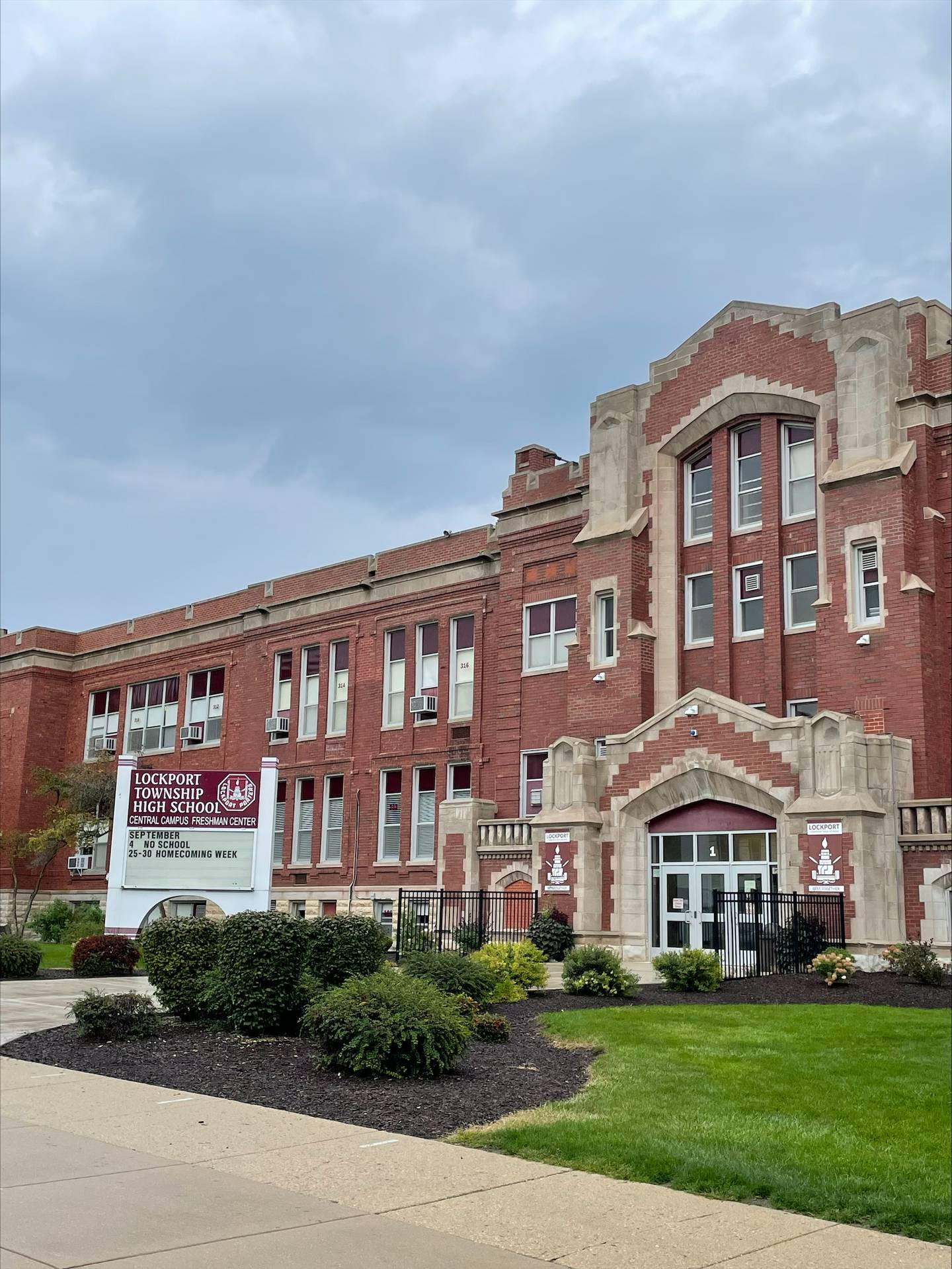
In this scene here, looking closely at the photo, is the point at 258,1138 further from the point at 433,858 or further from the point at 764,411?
the point at 433,858

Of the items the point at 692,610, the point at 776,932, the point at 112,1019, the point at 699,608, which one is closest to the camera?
the point at 112,1019

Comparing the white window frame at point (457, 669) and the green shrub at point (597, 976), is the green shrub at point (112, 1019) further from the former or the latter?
the white window frame at point (457, 669)

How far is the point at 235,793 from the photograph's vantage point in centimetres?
2186

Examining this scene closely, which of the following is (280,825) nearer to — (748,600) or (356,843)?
(356,843)

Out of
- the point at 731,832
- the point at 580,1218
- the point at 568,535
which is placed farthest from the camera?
the point at 568,535

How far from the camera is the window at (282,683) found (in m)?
44.2

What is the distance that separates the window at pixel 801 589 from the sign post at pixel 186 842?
1386 cm

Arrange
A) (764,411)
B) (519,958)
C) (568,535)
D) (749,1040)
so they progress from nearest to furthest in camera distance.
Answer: (749,1040), (519,958), (764,411), (568,535)

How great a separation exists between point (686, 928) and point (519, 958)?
318 inches

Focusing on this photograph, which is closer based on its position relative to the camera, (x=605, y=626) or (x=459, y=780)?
(x=605, y=626)

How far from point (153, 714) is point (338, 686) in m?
11.4

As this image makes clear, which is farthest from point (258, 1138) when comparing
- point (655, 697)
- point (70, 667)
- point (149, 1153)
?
point (70, 667)

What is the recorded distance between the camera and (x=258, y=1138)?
366 inches

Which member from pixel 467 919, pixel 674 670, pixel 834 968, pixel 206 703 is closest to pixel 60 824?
pixel 206 703
